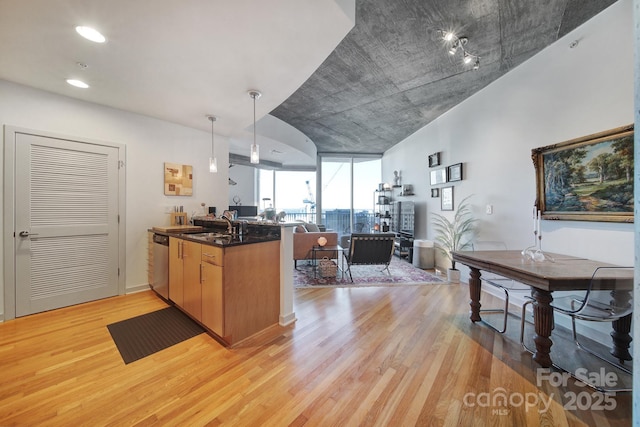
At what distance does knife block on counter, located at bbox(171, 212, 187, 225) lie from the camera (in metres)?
3.64

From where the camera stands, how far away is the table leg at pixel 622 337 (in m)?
1.81

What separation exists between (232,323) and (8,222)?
8.98 ft

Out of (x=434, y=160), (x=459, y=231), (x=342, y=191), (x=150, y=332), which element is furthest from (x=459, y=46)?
(x=342, y=191)

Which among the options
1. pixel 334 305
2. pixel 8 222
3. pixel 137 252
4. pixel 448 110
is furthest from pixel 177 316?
pixel 448 110

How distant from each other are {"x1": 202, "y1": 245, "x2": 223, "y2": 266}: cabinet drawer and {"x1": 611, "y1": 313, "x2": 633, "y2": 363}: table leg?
3.22m

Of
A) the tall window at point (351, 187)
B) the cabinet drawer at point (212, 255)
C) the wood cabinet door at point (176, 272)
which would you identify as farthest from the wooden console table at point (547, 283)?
the tall window at point (351, 187)

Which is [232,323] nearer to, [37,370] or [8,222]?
[37,370]

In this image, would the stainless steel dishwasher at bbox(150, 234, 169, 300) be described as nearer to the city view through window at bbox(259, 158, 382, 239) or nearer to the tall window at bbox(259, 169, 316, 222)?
the city view through window at bbox(259, 158, 382, 239)

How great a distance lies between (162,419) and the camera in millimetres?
1349

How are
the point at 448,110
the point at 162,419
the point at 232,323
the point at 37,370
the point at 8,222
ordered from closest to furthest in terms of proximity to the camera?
the point at 162,419 < the point at 37,370 < the point at 232,323 < the point at 8,222 < the point at 448,110

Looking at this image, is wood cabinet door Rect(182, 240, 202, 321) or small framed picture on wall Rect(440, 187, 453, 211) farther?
small framed picture on wall Rect(440, 187, 453, 211)

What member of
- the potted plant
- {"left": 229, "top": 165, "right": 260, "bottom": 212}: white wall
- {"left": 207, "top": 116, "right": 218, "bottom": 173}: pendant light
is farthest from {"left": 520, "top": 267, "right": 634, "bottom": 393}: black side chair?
{"left": 229, "top": 165, "right": 260, "bottom": 212}: white wall

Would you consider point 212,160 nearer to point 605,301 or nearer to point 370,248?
point 370,248

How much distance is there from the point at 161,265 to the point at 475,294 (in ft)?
12.4
